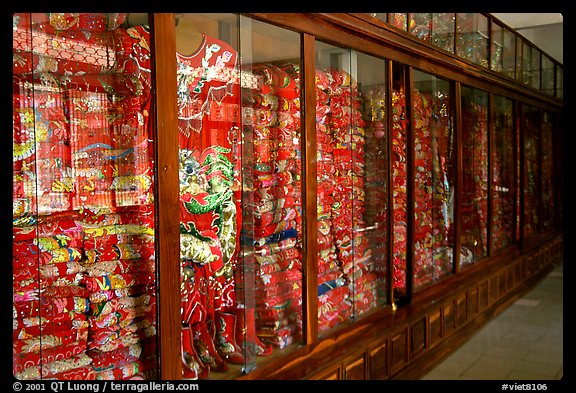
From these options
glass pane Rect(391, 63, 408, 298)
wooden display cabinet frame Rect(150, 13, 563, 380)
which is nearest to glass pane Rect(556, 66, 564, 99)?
wooden display cabinet frame Rect(150, 13, 563, 380)

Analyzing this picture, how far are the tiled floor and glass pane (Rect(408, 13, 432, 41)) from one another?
94.0 inches

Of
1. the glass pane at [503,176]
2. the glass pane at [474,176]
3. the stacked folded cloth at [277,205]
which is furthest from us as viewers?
the glass pane at [503,176]

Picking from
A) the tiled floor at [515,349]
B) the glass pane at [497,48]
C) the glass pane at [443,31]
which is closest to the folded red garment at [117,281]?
the tiled floor at [515,349]

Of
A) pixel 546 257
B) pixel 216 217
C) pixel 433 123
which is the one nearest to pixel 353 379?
pixel 216 217

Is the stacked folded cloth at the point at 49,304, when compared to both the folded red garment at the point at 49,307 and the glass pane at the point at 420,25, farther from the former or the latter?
the glass pane at the point at 420,25

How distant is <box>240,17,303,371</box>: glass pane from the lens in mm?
2492

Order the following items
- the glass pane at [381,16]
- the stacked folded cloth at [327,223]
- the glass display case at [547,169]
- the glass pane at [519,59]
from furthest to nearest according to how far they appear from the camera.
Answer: the glass display case at [547,169] → the glass pane at [519,59] → the glass pane at [381,16] → the stacked folded cloth at [327,223]

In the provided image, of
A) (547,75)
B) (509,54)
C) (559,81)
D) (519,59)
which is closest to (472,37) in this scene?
(509,54)

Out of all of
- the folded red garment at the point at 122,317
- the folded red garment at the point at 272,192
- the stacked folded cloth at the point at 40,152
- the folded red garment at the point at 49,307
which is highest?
the stacked folded cloth at the point at 40,152

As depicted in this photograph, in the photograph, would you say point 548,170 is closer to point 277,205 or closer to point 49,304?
point 277,205

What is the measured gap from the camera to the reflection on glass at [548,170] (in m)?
7.71

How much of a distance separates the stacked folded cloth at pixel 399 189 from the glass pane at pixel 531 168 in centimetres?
341

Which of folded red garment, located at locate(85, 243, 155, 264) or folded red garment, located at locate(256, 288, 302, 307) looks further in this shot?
folded red garment, located at locate(256, 288, 302, 307)

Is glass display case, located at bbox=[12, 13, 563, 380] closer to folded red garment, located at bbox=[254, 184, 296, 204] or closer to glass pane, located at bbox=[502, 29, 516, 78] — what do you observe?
folded red garment, located at bbox=[254, 184, 296, 204]
